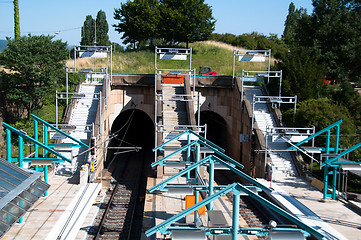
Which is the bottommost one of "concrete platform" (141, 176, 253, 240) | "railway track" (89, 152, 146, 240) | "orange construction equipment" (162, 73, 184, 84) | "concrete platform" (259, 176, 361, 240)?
"railway track" (89, 152, 146, 240)

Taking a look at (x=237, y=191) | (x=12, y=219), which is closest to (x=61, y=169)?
(x=12, y=219)

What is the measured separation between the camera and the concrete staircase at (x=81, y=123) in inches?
834

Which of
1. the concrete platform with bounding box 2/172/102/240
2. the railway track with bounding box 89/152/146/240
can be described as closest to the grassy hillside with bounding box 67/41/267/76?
the railway track with bounding box 89/152/146/240

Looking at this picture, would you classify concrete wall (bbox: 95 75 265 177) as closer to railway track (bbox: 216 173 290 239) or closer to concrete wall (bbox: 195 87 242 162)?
concrete wall (bbox: 195 87 242 162)

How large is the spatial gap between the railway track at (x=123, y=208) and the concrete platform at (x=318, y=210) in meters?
6.52

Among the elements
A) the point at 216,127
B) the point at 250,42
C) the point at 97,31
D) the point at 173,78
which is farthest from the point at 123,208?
the point at 97,31

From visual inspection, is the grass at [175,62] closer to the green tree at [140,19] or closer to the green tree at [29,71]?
the green tree at [140,19]

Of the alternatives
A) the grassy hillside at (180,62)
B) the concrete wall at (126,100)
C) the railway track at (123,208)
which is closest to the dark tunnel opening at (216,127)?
the grassy hillside at (180,62)

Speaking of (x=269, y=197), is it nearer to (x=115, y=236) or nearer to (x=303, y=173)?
(x=303, y=173)

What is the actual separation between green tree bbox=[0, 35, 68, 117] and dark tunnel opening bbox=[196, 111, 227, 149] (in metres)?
12.8

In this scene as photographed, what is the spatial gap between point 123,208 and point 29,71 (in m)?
11.5

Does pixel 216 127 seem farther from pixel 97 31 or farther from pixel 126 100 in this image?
pixel 97 31

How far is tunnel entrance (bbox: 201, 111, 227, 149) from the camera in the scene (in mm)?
30723

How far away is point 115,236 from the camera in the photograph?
16219 millimetres
